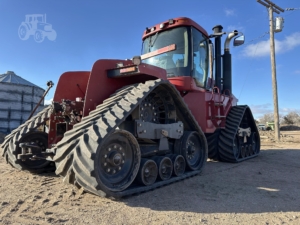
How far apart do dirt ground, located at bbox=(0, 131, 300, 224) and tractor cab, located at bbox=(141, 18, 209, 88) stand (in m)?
2.44

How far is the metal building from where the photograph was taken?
1725 cm

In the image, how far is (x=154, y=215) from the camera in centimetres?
300

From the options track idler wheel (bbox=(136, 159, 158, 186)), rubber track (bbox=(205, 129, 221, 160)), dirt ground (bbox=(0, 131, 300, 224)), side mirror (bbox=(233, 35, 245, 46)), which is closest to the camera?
dirt ground (bbox=(0, 131, 300, 224))

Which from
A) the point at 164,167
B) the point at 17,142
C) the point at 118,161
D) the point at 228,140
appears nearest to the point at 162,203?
the point at 118,161

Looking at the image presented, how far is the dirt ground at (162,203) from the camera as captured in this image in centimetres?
289

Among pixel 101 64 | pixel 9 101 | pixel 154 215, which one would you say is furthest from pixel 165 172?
pixel 9 101

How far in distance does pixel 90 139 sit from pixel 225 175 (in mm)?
3424

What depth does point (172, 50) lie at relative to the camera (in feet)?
18.2

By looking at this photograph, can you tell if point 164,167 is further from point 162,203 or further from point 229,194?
point 229,194

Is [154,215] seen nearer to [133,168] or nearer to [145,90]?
[133,168]

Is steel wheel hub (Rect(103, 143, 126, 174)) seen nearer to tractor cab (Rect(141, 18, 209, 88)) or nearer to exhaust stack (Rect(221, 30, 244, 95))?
tractor cab (Rect(141, 18, 209, 88))

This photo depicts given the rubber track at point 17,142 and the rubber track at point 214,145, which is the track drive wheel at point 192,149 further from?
the rubber track at point 17,142

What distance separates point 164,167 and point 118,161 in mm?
1116

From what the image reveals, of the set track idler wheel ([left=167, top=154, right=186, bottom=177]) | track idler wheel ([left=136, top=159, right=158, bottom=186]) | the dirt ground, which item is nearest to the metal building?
the dirt ground
